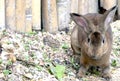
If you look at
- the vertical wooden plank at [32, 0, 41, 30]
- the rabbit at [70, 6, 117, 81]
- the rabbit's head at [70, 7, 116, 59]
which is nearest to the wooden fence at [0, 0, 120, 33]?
the vertical wooden plank at [32, 0, 41, 30]

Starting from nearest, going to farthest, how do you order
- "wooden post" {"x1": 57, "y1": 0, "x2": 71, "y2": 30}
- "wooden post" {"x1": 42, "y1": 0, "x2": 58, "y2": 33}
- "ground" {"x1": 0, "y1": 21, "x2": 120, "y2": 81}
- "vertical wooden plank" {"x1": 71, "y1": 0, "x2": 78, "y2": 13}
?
"ground" {"x1": 0, "y1": 21, "x2": 120, "y2": 81} → "wooden post" {"x1": 42, "y1": 0, "x2": 58, "y2": 33} → "wooden post" {"x1": 57, "y1": 0, "x2": 71, "y2": 30} → "vertical wooden plank" {"x1": 71, "y1": 0, "x2": 78, "y2": 13}

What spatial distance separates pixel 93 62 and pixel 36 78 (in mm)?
862

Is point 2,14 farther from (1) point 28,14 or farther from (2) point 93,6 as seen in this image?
(2) point 93,6

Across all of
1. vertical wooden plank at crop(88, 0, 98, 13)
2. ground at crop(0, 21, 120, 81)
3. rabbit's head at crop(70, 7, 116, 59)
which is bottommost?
ground at crop(0, 21, 120, 81)

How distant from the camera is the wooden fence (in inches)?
278

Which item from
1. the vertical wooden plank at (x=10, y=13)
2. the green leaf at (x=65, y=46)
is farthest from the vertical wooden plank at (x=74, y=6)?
the vertical wooden plank at (x=10, y=13)

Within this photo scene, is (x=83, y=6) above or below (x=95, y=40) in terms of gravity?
above

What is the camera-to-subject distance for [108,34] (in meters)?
6.59

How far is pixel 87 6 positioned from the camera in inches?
329

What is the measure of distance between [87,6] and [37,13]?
46.6 inches

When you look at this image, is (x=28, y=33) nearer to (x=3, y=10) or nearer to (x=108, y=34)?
(x=3, y=10)

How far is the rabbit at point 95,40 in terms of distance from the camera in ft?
20.0

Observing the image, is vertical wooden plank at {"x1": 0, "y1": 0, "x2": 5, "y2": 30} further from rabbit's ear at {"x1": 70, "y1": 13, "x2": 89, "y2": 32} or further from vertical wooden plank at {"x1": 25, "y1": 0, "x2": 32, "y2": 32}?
rabbit's ear at {"x1": 70, "y1": 13, "x2": 89, "y2": 32}

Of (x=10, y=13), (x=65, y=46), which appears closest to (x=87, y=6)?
(x=65, y=46)
